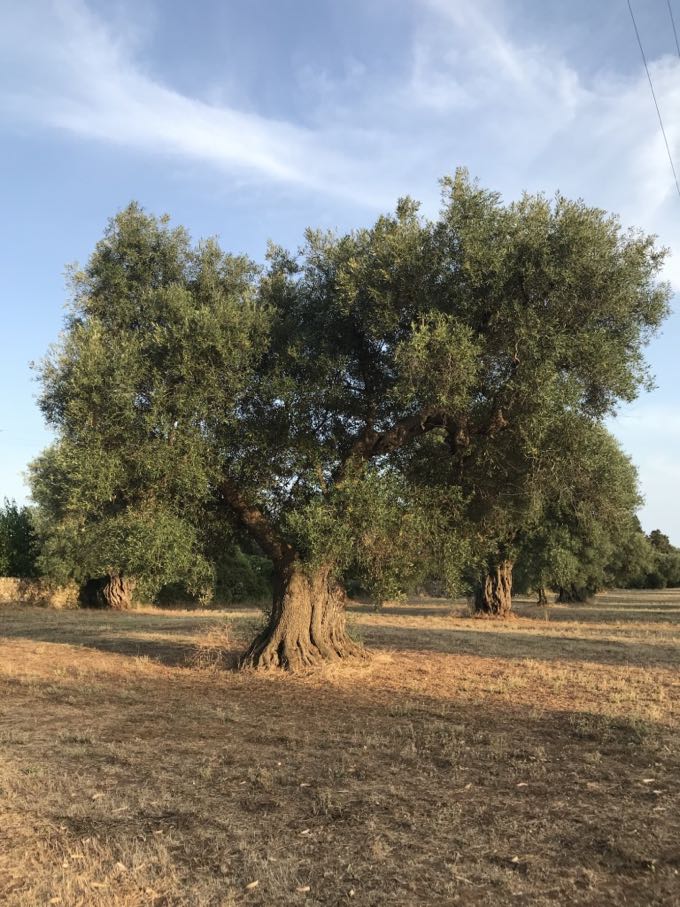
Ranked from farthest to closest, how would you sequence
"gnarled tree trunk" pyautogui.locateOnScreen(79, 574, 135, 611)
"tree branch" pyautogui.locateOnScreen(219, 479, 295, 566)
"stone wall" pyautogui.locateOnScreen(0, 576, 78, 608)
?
Answer: "gnarled tree trunk" pyautogui.locateOnScreen(79, 574, 135, 611) < "stone wall" pyautogui.locateOnScreen(0, 576, 78, 608) < "tree branch" pyautogui.locateOnScreen(219, 479, 295, 566)

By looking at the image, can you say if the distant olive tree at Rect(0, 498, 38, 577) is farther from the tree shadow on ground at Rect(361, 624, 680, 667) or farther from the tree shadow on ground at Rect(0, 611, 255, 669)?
the tree shadow on ground at Rect(361, 624, 680, 667)

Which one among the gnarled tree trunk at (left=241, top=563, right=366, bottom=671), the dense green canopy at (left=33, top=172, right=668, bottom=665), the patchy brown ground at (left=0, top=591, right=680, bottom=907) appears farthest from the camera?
the gnarled tree trunk at (left=241, top=563, right=366, bottom=671)

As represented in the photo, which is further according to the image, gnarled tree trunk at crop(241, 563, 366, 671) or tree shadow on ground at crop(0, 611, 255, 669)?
tree shadow on ground at crop(0, 611, 255, 669)

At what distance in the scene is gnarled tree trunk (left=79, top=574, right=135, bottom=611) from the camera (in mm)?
42156

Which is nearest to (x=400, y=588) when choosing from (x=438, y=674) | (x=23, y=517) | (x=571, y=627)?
(x=438, y=674)

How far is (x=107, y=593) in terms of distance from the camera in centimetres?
4241

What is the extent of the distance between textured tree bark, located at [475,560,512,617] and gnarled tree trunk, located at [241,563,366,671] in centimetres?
2129

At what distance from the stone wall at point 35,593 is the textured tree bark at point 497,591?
26072mm

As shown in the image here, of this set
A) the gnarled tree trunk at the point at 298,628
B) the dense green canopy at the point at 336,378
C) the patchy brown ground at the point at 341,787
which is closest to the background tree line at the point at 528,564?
the gnarled tree trunk at the point at 298,628

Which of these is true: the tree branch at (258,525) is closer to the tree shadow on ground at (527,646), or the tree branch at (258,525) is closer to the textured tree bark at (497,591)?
the tree shadow on ground at (527,646)

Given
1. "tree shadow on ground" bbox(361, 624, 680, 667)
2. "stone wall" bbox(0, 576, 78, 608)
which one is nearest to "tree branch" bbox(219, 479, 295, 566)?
"tree shadow on ground" bbox(361, 624, 680, 667)

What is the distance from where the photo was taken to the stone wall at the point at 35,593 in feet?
135

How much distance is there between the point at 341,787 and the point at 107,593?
3876 cm

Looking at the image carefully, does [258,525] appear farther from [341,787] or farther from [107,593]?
[107,593]
